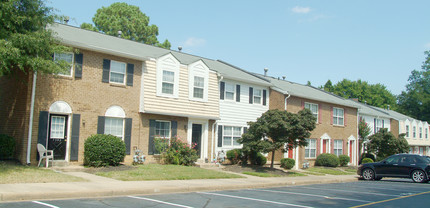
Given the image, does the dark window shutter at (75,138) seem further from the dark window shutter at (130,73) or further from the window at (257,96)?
the window at (257,96)

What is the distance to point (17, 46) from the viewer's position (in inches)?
525

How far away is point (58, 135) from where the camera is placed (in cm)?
1714

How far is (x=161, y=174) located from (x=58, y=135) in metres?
4.97

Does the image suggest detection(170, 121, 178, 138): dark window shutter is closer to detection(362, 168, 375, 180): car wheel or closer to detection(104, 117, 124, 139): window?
detection(104, 117, 124, 139): window

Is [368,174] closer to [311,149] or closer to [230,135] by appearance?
[311,149]

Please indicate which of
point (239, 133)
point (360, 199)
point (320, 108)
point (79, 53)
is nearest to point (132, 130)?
point (79, 53)

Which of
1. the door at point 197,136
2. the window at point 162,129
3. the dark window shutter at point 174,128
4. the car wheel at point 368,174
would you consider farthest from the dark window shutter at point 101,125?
the car wheel at point 368,174

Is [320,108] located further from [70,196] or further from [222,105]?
[70,196]

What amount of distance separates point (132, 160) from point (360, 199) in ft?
36.2

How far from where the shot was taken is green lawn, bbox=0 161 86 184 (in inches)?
481

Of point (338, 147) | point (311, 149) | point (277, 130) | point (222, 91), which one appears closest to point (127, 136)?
point (222, 91)

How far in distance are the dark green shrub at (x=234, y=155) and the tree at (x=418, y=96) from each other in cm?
5740

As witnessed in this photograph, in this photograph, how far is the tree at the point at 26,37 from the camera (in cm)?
1279

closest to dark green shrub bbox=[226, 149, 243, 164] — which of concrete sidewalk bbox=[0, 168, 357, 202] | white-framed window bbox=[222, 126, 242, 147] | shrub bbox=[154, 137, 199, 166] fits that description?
white-framed window bbox=[222, 126, 242, 147]
